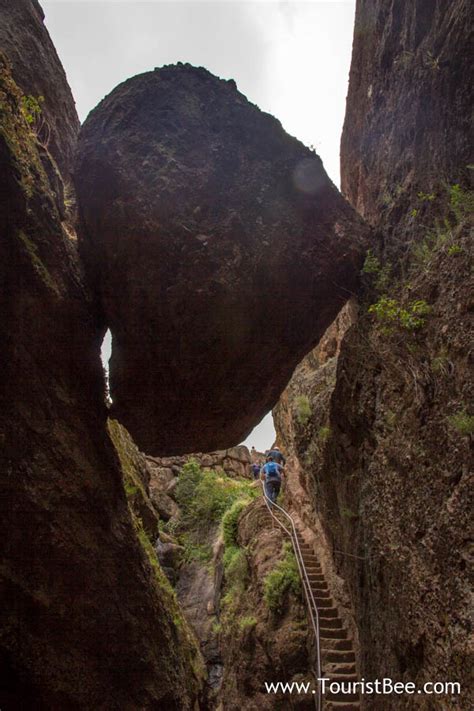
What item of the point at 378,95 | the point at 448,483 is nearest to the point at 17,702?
the point at 448,483

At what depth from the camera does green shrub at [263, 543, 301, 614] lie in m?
10.1

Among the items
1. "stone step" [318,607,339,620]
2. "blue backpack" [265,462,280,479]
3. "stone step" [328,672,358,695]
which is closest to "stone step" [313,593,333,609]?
"stone step" [318,607,339,620]

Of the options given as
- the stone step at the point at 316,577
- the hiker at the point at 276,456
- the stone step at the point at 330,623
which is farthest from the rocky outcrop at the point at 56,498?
the hiker at the point at 276,456

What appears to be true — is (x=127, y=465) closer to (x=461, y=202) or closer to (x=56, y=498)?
(x=56, y=498)

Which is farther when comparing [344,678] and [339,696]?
[344,678]

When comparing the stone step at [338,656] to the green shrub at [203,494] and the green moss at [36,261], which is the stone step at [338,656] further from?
the green shrub at [203,494]

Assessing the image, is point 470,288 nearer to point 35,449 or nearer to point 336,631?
point 35,449

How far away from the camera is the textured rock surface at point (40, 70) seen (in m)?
→ 6.47

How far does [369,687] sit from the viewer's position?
5684mm

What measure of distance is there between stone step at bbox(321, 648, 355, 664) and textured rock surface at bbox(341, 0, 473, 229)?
22.1ft

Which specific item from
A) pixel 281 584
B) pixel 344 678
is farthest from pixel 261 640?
pixel 344 678

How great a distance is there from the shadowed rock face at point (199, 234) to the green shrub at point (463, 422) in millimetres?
3072

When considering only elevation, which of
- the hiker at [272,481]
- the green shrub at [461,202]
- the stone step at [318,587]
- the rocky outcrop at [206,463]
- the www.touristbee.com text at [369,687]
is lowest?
the www.touristbee.com text at [369,687]

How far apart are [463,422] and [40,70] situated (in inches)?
290
